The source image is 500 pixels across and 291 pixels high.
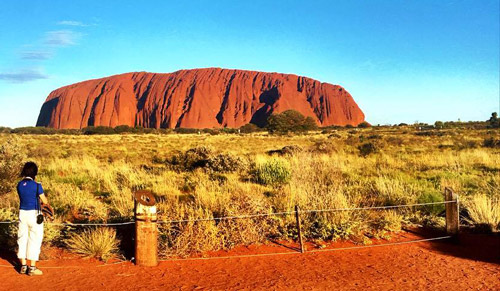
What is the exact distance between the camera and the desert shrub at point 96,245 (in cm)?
530

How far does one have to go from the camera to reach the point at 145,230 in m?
4.87

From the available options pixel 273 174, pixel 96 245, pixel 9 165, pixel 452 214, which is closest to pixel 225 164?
pixel 273 174

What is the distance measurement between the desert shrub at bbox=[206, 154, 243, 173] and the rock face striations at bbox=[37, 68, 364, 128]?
93496mm

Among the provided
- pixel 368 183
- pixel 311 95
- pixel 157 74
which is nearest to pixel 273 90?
pixel 311 95

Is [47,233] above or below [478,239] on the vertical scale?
above

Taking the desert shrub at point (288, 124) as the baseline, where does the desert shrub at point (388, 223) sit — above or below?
below

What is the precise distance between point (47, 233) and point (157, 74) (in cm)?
12846

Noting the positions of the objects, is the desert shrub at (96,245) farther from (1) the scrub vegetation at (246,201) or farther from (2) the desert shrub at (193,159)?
(2) the desert shrub at (193,159)

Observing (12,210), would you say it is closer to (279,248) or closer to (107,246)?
(107,246)

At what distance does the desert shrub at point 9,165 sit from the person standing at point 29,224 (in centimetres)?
523

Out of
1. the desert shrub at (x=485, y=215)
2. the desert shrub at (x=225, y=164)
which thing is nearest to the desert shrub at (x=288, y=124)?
the desert shrub at (x=225, y=164)

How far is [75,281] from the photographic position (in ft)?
14.6

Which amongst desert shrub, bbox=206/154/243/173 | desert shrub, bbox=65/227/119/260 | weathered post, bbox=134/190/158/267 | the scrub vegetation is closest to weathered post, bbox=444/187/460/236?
the scrub vegetation

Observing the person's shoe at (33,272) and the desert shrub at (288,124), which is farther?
the desert shrub at (288,124)
